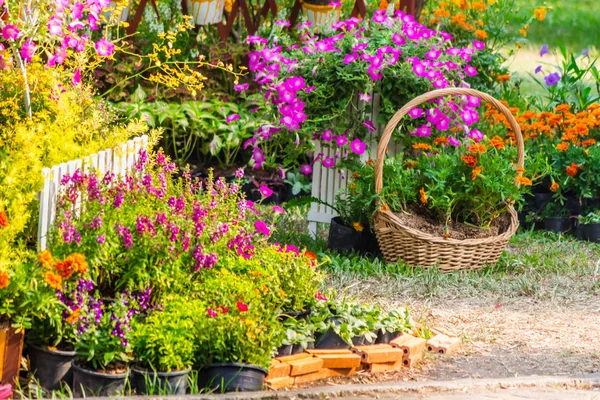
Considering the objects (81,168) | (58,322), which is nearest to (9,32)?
(81,168)

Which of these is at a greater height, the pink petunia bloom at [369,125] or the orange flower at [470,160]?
the pink petunia bloom at [369,125]

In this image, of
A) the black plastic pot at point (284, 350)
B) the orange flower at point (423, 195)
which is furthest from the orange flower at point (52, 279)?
the orange flower at point (423, 195)

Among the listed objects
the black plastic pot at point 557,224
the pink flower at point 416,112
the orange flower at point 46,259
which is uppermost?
the pink flower at point 416,112

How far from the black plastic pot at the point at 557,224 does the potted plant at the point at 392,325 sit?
94.2 inches

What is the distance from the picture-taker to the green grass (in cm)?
1452

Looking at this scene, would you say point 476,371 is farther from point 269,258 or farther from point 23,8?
point 23,8

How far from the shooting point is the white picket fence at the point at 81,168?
369cm

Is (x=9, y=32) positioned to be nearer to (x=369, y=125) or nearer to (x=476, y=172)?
(x=369, y=125)

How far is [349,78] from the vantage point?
539 cm

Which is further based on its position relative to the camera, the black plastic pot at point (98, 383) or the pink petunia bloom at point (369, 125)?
the pink petunia bloom at point (369, 125)

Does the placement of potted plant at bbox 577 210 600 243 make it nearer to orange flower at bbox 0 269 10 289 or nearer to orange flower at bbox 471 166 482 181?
orange flower at bbox 471 166 482 181

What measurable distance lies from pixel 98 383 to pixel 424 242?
228cm

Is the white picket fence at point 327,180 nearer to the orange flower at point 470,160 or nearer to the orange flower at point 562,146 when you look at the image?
the orange flower at point 470,160

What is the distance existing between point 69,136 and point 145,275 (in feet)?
2.98
